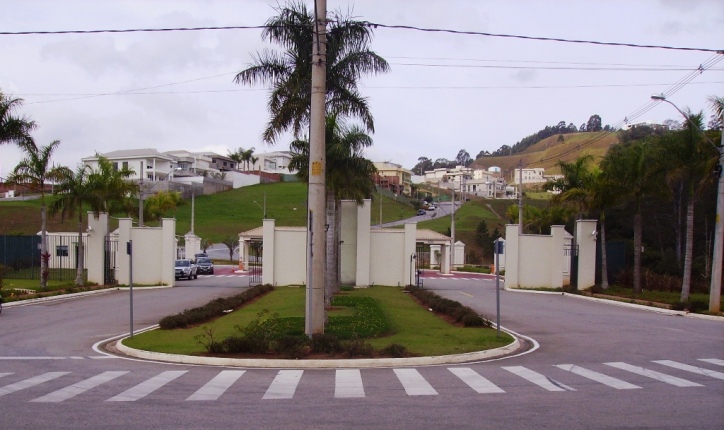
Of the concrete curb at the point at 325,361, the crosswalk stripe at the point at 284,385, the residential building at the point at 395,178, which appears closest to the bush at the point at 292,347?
the concrete curb at the point at 325,361

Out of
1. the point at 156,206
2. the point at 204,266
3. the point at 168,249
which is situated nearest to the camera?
the point at 168,249

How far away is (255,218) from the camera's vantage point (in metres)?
93.9

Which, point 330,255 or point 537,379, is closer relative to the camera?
point 537,379

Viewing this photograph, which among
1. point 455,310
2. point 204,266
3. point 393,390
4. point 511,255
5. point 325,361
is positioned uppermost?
point 511,255

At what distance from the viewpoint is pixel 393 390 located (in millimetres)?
10250

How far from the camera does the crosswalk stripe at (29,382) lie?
1026 cm

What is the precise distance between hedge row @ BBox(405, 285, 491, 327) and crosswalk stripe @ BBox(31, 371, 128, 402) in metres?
9.57

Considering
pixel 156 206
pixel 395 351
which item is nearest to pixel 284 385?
pixel 395 351

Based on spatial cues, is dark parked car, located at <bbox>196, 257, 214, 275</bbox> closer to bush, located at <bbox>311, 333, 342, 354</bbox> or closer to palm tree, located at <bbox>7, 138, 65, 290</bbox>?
palm tree, located at <bbox>7, 138, 65, 290</bbox>

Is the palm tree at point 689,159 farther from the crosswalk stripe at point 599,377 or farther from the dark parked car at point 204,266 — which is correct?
the dark parked car at point 204,266

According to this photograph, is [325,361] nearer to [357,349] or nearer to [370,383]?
[357,349]

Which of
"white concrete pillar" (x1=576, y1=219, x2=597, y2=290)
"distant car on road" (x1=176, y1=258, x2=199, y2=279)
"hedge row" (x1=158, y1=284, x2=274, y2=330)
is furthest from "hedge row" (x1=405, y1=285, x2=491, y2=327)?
"distant car on road" (x1=176, y1=258, x2=199, y2=279)

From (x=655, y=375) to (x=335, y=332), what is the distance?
7.56 metres

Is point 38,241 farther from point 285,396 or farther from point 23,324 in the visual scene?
point 285,396
